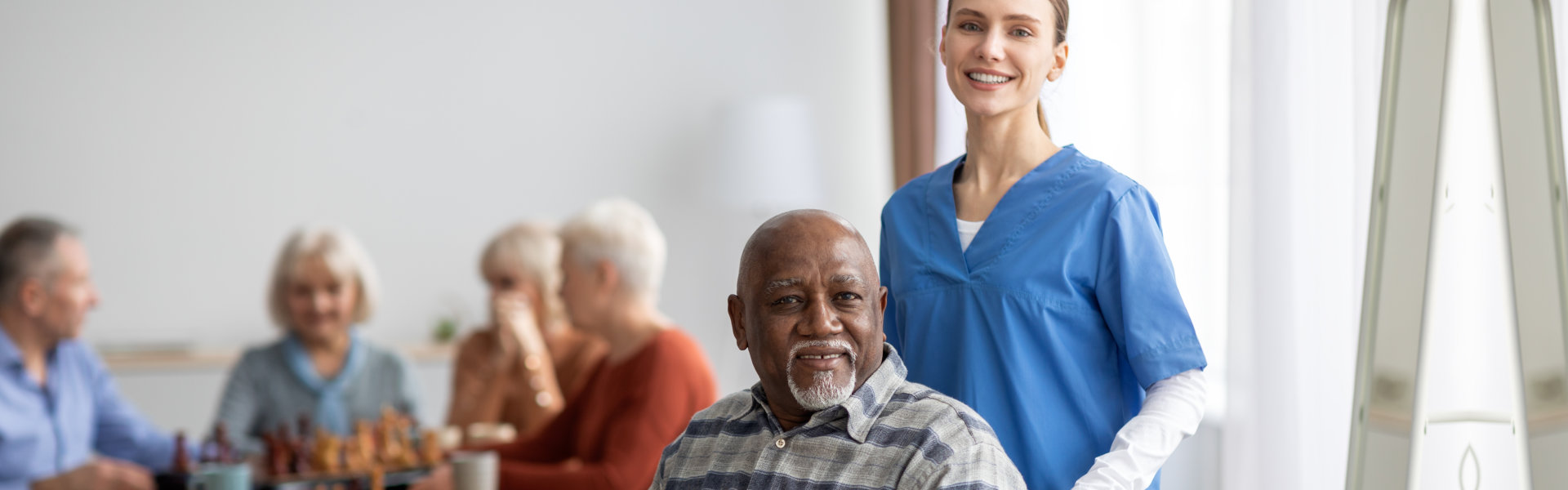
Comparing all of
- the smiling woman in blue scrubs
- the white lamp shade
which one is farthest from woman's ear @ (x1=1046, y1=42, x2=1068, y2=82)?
the white lamp shade

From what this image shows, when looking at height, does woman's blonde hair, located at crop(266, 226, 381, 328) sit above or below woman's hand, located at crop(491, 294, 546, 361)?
above

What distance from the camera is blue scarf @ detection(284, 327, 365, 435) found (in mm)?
3307

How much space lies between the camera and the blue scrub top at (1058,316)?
1382mm

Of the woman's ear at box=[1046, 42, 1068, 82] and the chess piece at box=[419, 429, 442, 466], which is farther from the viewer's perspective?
the chess piece at box=[419, 429, 442, 466]

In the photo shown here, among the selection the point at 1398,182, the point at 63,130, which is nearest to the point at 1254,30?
the point at 1398,182

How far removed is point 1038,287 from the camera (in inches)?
55.9

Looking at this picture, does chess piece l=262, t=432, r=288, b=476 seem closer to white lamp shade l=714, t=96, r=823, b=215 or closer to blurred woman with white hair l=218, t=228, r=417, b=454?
blurred woman with white hair l=218, t=228, r=417, b=454

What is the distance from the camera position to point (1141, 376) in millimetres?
1382

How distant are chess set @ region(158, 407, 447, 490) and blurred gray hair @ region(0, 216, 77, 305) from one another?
22.9 inches

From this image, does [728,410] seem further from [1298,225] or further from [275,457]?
[275,457]

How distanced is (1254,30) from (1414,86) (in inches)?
41.5

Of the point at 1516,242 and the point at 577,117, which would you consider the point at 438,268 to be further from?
the point at 1516,242

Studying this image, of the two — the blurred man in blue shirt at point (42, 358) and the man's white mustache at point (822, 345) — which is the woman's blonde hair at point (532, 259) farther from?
the man's white mustache at point (822, 345)

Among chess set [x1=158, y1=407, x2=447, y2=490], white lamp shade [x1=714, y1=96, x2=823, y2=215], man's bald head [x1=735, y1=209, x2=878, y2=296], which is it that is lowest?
chess set [x1=158, y1=407, x2=447, y2=490]
